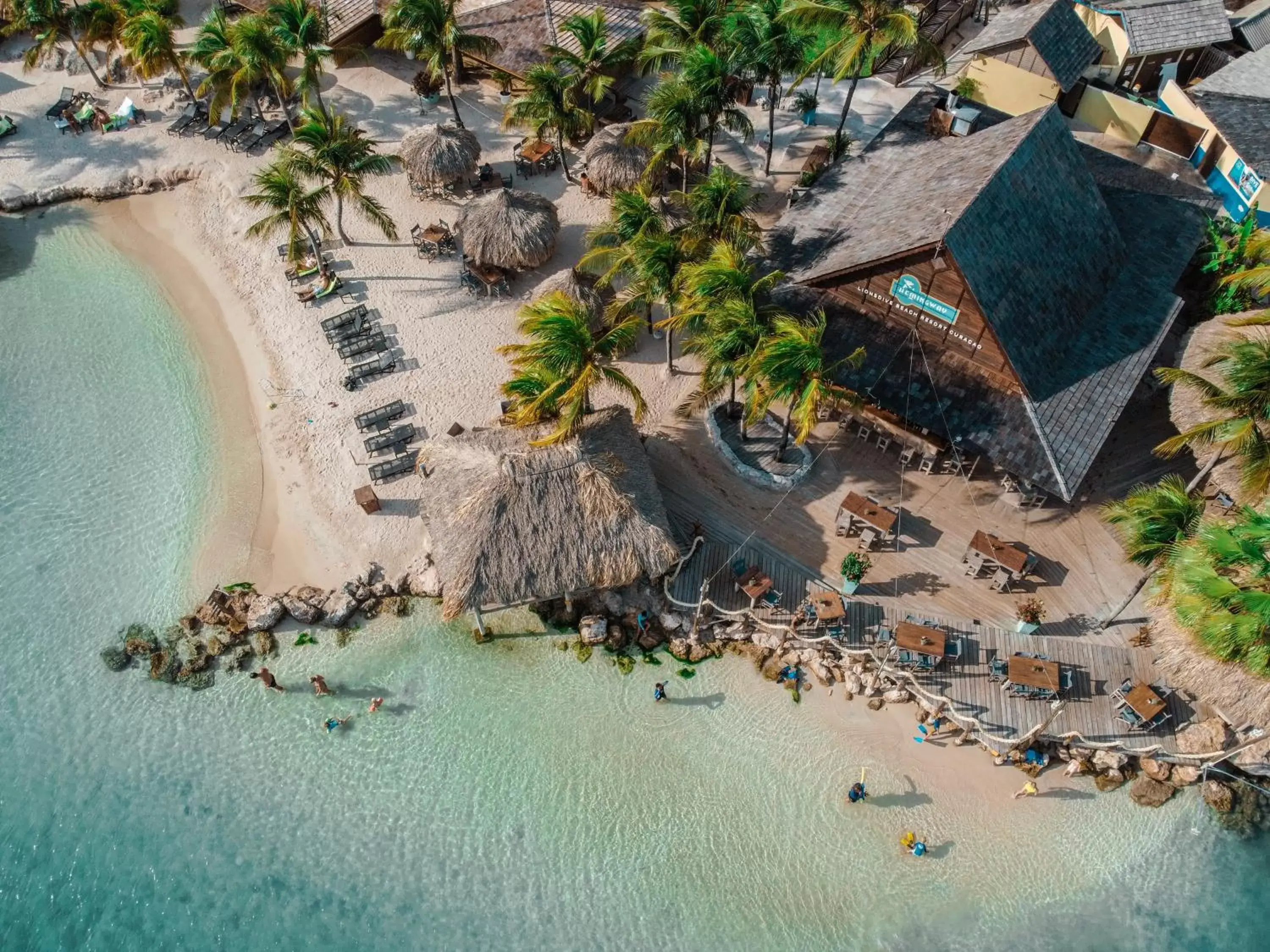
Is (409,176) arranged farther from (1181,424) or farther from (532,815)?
(1181,424)

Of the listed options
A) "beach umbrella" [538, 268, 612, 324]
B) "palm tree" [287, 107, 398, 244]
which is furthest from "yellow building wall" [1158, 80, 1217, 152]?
"palm tree" [287, 107, 398, 244]

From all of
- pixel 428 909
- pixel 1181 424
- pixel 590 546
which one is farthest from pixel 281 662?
pixel 1181 424

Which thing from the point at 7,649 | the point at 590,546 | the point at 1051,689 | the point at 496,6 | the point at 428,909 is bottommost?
the point at 428,909

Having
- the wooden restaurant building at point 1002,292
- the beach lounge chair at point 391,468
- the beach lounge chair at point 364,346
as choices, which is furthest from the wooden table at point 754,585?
the beach lounge chair at point 364,346

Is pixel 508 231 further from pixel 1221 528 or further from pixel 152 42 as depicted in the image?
pixel 1221 528

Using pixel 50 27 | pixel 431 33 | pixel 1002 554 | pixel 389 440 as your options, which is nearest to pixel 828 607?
pixel 1002 554

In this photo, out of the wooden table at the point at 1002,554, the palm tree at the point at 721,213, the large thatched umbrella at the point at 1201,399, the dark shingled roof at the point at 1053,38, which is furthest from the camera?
the dark shingled roof at the point at 1053,38

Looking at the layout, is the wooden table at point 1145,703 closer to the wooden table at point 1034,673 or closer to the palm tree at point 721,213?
the wooden table at point 1034,673
